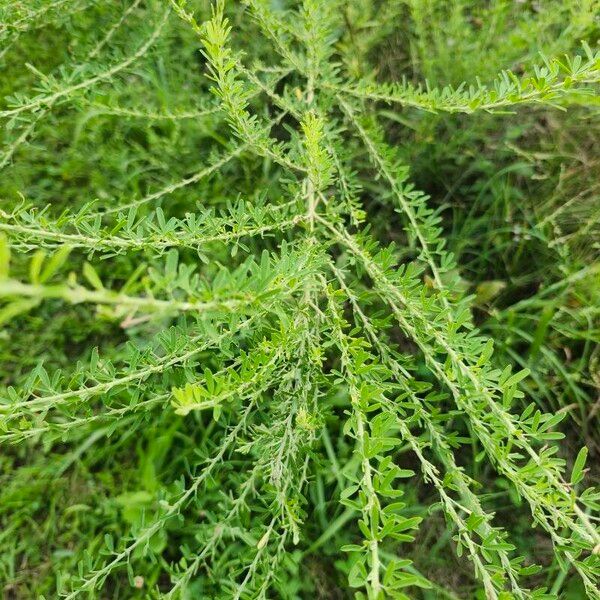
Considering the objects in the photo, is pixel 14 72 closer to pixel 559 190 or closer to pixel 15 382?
pixel 15 382

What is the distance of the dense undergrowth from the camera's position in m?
1.21

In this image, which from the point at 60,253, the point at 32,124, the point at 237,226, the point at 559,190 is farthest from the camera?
the point at 559,190

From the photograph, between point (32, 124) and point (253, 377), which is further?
point (32, 124)

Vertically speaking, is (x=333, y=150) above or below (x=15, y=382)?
above

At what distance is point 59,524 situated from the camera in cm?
203

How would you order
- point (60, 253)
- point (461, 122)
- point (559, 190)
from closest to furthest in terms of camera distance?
point (60, 253) < point (559, 190) < point (461, 122)

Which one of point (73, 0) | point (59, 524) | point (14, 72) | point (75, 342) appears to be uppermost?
point (73, 0)

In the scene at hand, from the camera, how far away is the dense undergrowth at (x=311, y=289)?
1.21 meters

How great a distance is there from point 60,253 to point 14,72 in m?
2.18

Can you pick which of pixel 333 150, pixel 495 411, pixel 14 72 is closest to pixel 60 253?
pixel 495 411

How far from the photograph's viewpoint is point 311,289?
1270mm

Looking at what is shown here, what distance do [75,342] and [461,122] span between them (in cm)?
183

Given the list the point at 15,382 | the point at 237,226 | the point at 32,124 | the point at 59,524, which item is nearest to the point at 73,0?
the point at 32,124

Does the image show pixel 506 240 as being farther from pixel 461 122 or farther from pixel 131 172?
pixel 131 172
